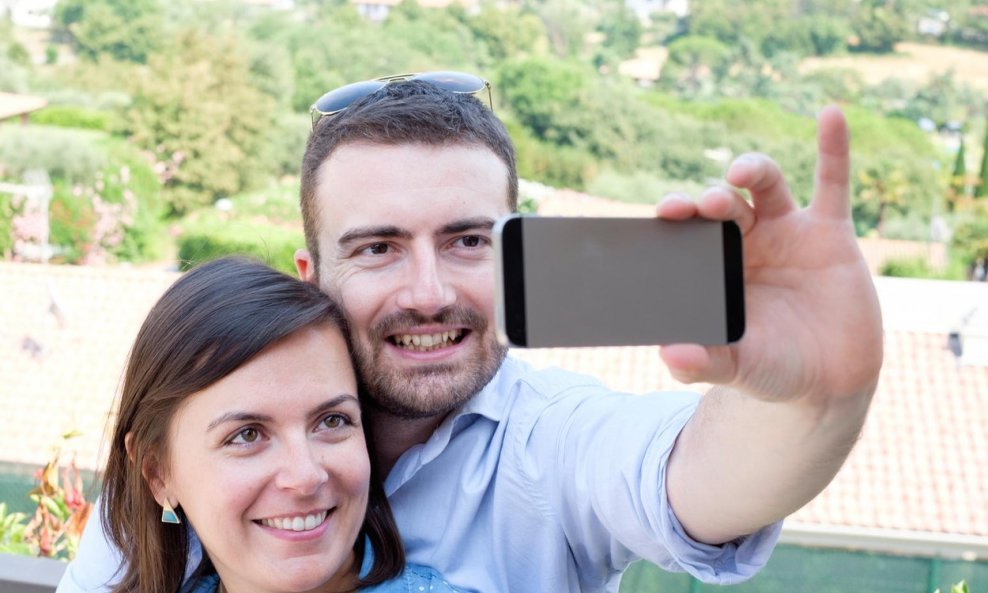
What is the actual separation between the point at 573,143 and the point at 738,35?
357 inches

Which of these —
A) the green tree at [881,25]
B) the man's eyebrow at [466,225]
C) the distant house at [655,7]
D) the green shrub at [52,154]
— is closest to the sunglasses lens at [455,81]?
the man's eyebrow at [466,225]

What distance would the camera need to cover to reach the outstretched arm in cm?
79

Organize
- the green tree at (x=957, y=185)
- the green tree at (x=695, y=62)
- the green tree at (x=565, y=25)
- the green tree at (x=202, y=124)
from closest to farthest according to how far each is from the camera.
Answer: the green tree at (x=202, y=124)
the green tree at (x=957, y=185)
the green tree at (x=695, y=62)
the green tree at (x=565, y=25)

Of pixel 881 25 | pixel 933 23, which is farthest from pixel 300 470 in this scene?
pixel 933 23

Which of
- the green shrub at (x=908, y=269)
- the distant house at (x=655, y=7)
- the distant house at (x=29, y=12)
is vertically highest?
the distant house at (x=29, y=12)

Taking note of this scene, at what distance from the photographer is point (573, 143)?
33.6 m

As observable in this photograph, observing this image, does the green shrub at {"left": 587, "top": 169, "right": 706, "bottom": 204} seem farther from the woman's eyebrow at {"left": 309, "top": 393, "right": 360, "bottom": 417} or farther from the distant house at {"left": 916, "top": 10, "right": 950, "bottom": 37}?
the woman's eyebrow at {"left": 309, "top": 393, "right": 360, "bottom": 417}

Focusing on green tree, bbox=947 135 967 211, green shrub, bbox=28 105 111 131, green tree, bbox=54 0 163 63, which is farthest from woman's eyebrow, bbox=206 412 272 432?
green tree, bbox=54 0 163 63

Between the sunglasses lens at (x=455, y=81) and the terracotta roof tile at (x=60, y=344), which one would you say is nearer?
the sunglasses lens at (x=455, y=81)

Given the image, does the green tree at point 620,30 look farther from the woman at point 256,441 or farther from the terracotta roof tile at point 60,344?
the woman at point 256,441

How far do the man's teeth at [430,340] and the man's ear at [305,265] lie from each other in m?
0.24

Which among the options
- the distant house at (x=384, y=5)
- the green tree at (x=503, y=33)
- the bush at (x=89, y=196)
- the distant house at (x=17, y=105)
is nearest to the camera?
the bush at (x=89, y=196)

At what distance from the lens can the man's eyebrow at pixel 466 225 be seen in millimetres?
1290

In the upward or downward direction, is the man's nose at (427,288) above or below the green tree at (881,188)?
above
